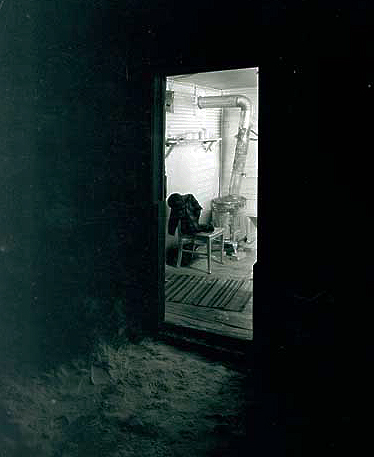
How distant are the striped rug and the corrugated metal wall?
155 centimetres

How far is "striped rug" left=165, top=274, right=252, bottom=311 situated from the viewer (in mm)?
6738

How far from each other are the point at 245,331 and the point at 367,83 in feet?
10.2

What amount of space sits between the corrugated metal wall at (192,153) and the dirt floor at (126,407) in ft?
15.0

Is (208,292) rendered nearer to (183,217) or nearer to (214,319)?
(214,319)

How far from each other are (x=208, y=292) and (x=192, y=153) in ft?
12.8

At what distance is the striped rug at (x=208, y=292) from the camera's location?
674 cm

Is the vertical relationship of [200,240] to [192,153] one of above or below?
below

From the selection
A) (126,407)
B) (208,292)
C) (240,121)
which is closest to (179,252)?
(208,292)

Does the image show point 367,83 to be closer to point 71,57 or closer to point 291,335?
point 291,335

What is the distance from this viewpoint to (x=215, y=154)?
452 inches

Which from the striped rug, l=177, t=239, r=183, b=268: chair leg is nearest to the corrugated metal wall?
l=177, t=239, r=183, b=268: chair leg

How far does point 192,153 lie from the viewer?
10.2 metres

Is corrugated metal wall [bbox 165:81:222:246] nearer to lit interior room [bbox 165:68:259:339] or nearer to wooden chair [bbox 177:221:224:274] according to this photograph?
lit interior room [bbox 165:68:259:339]

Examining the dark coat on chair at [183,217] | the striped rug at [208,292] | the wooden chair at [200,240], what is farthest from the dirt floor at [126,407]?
the dark coat on chair at [183,217]
